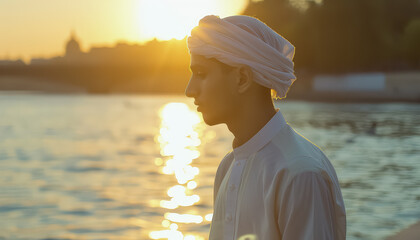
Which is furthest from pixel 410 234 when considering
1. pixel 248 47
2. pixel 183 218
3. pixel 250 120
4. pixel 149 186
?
pixel 149 186

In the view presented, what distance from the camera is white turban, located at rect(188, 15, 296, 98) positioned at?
225 centimetres

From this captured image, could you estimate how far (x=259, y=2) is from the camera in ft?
292

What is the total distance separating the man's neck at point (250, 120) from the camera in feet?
7.53

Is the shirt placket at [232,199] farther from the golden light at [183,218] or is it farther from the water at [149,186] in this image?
the golden light at [183,218]

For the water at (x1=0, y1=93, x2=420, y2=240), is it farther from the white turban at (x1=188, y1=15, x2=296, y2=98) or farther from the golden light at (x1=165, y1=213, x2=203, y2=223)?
the white turban at (x1=188, y1=15, x2=296, y2=98)

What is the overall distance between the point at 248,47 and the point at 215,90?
0.18 meters

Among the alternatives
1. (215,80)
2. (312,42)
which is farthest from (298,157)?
(312,42)

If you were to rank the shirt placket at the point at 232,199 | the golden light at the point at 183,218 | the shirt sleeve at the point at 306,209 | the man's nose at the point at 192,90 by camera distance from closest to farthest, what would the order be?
the shirt sleeve at the point at 306,209, the shirt placket at the point at 232,199, the man's nose at the point at 192,90, the golden light at the point at 183,218

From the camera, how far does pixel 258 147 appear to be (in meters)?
2.22

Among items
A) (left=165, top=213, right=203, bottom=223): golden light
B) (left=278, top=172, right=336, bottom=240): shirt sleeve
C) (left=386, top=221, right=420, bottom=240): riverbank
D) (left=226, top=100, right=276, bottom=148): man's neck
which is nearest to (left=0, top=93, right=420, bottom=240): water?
(left=165, top=213, right=203, bottom=223): golden light

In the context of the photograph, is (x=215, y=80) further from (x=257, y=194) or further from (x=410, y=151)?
(x=410, y=151)

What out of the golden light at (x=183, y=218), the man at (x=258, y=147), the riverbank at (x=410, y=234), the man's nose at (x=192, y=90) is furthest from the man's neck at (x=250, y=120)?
the golden light at (x=183, y=218)

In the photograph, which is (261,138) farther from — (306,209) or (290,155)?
(306,209)

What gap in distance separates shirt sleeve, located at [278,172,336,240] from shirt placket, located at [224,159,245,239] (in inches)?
8.0
